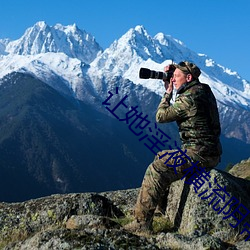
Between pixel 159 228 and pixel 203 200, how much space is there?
120 centimetres

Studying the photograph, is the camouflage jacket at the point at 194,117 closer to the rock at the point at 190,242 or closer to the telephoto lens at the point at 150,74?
the telephoto lens at the point at 150,74

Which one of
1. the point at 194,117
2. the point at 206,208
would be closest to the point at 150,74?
the point at 194,117

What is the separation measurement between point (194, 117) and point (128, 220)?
9.84ft

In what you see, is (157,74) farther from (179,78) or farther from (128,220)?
→ (128,220)

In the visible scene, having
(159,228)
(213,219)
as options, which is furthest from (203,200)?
(159,228)

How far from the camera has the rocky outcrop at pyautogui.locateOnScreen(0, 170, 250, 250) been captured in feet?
23.7

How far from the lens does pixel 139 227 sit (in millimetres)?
10023

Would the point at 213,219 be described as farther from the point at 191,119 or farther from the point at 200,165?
the point at 191,119

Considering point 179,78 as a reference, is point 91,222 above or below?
below

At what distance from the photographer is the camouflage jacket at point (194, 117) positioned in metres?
10.1

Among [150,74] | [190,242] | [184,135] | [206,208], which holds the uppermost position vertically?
[150,74]

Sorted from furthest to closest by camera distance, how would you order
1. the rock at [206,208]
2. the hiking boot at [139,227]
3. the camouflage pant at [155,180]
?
1. the camouflage pant at [155,180]
2. the hiking boot at [139,227]
3. the rock at [206,208]

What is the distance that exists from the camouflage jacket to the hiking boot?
1818 mm

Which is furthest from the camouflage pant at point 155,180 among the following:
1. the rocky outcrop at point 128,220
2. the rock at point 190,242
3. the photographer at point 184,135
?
the rock at point 190,242
